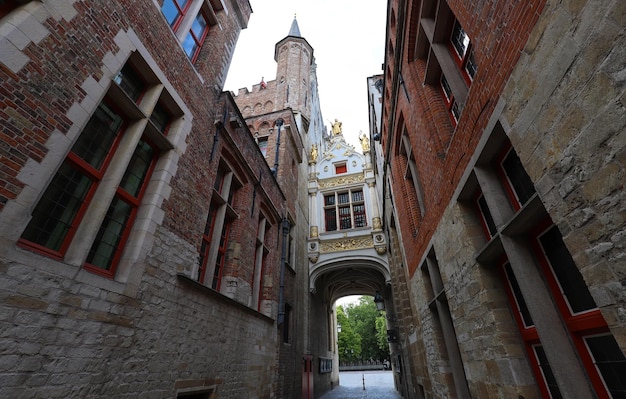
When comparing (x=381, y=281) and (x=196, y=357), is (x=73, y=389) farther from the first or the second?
(x=381, y=281)

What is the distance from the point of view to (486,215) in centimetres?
345

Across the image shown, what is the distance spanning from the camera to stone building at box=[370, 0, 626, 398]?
1.47 metres

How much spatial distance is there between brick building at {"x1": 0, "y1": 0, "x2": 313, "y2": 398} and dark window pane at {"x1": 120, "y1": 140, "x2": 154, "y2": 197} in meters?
Answer: 0.02

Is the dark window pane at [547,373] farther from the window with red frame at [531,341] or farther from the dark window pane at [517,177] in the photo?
the dark window pane at [517,177]

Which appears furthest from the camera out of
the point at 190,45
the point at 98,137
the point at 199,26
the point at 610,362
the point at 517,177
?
the point at 199,26

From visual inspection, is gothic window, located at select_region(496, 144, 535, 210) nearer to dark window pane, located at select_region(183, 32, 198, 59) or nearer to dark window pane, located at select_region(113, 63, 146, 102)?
dark window pane, located at select_region(113, 63, 146, 102)

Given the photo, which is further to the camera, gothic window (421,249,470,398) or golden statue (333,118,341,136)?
golden statue (333,118,341,136)

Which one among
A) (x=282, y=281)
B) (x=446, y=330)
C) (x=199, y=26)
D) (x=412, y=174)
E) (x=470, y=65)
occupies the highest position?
(x=199, y=26)

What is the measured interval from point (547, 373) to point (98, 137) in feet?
18.6

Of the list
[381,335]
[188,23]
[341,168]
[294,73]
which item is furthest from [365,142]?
[381,335]

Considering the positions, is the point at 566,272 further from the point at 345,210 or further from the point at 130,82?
the point at 345,210

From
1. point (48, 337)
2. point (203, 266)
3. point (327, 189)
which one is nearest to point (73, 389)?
point (48, 337)

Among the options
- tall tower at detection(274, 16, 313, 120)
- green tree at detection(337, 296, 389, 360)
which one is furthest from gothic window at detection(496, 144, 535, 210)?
green tree at detection(337, 296, 389, 360)

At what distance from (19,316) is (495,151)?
4.73m
